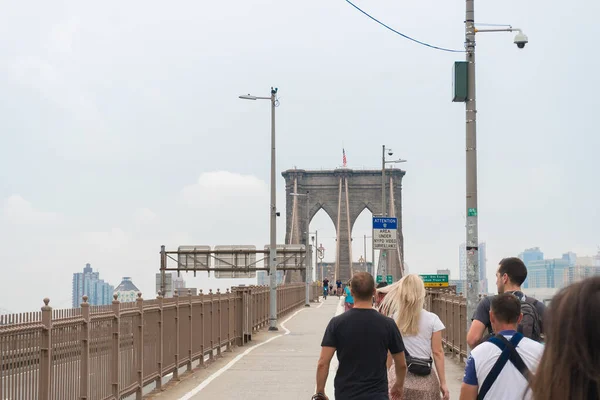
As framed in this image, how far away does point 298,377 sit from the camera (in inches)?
663

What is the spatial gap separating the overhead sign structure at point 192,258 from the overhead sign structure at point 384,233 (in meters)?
43.2

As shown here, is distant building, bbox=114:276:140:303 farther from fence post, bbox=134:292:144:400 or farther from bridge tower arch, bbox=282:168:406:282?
bridge tower arch, bbox=282:168:406:282

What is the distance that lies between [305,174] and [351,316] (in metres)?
114

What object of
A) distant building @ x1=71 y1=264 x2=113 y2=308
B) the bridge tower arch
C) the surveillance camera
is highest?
the bridge tower arch

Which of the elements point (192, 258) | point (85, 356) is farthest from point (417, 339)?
point (192, 258)

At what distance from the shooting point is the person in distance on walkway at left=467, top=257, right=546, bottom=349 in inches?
271

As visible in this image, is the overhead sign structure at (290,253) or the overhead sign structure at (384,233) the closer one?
the overhead sign structure at (384,233)

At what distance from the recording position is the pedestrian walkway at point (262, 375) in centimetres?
1432

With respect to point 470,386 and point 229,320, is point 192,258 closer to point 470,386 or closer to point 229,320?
point 229,320

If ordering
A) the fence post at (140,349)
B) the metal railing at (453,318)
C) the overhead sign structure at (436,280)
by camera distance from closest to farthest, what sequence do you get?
the fence post at (140,349) < the metal railing at (453,318) < the overhead sign structure at (436,280)

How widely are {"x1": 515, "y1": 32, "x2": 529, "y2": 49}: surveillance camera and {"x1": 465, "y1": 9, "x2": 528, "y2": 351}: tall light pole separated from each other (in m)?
0.88

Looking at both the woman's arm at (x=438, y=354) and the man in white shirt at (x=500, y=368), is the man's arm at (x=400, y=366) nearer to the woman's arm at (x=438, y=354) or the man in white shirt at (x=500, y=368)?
the woman's arm at (x=438, y=354)

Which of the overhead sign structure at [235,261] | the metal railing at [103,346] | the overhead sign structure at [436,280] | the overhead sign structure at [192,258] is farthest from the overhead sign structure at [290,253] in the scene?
the metal railing at [103,346]

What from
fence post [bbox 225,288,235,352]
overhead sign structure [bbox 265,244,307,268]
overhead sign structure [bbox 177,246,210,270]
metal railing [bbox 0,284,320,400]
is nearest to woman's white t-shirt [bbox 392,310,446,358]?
metal railing [bbox 0,284,320,400]
